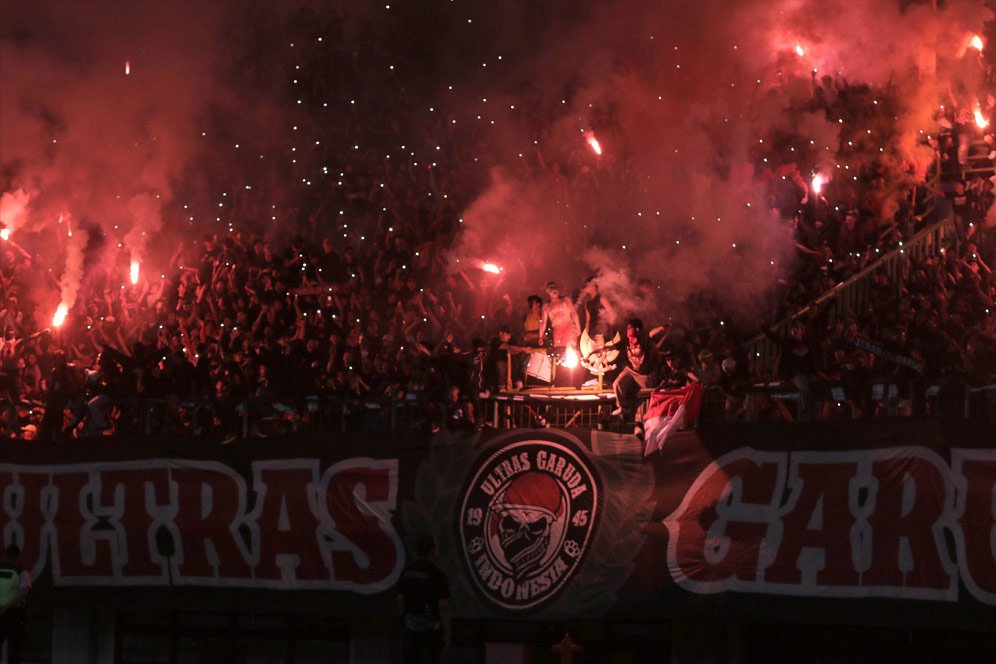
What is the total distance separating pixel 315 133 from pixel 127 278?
144 inches

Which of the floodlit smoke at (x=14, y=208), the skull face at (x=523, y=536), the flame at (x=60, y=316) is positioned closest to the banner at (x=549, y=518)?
the skull face at (x=523, y=536)

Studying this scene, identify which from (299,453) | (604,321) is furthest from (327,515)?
(604,321)

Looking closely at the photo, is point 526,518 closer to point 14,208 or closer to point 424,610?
point 424,610

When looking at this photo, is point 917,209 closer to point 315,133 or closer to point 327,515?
point 327,515

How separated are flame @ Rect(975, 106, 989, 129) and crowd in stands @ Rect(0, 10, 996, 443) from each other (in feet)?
2.22

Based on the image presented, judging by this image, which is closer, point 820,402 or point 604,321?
point 820,402

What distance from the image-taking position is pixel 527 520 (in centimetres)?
1357

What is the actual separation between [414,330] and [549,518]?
4.59 meters

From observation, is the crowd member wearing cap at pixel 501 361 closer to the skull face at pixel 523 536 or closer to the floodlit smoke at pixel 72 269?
the skull face at pixel 523 536

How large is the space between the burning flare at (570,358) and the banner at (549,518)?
1470 millimetres

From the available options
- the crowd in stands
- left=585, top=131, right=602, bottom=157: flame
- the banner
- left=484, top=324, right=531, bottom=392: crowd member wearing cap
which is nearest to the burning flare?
the crowd in stands

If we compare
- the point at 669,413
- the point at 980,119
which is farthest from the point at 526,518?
the point at 980,119

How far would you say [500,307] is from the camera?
675 inches

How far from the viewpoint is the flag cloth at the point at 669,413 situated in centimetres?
1297
